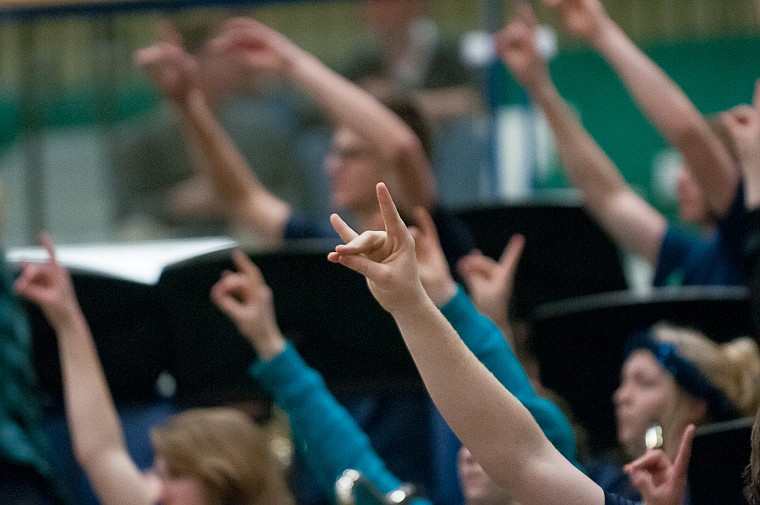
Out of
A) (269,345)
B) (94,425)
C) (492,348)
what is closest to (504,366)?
(492,348)

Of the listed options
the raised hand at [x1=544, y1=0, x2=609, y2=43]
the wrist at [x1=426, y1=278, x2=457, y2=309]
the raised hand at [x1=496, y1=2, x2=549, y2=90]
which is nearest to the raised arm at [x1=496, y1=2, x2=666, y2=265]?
the raised hand at [x1=496, y1=2, x2=549, y2=90]

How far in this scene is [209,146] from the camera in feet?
8.86

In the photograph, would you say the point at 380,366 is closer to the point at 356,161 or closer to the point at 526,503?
the point at 356,161

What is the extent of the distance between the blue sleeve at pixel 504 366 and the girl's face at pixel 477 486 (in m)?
0.18

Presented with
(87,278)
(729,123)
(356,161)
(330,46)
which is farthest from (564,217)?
(330,46)

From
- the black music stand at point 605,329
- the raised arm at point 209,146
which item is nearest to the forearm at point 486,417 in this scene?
the black music stand at point 605,329

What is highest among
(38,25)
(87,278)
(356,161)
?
(38,25)

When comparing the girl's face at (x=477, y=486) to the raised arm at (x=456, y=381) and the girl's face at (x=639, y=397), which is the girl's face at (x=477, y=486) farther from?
the raised arm at (x=456, y=381)

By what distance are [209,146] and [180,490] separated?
0.86 metres

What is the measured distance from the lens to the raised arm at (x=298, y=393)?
1.94 m

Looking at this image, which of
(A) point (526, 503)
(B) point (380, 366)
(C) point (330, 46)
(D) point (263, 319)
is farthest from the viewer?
(C) point (330, 46)

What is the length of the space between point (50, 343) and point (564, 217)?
1016mm

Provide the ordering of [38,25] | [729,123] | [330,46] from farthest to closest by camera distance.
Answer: [330,46], [38,25], [729,123]

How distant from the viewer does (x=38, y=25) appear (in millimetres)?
3045
